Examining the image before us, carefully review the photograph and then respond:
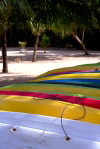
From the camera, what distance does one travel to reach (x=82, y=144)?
1676 mm

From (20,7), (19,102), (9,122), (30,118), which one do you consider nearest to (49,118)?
(30,118)

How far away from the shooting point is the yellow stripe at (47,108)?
1994 millimetres

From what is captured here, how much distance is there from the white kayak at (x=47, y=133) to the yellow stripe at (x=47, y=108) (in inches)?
3.1

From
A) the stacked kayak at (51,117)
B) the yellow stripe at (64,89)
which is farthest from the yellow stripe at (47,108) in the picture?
the yellow stripe at (64,89)

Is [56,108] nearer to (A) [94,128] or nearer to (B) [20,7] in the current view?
(A) [94,128]

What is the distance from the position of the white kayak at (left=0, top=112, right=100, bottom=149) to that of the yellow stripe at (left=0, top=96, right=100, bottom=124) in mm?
79

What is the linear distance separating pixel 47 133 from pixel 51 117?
0.22 metres

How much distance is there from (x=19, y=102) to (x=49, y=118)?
422 mm

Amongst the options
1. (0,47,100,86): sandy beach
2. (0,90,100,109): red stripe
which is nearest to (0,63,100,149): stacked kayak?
(0,90,100,109): red stripe

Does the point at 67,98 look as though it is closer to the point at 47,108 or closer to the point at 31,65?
the point at 47,108

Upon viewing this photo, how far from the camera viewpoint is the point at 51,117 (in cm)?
200

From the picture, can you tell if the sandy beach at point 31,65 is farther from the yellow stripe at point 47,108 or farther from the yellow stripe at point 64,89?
the yellow stripe at point 47,108

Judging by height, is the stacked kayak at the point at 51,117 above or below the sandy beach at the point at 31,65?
above

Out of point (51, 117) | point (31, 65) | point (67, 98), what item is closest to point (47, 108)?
point (51, 117)
